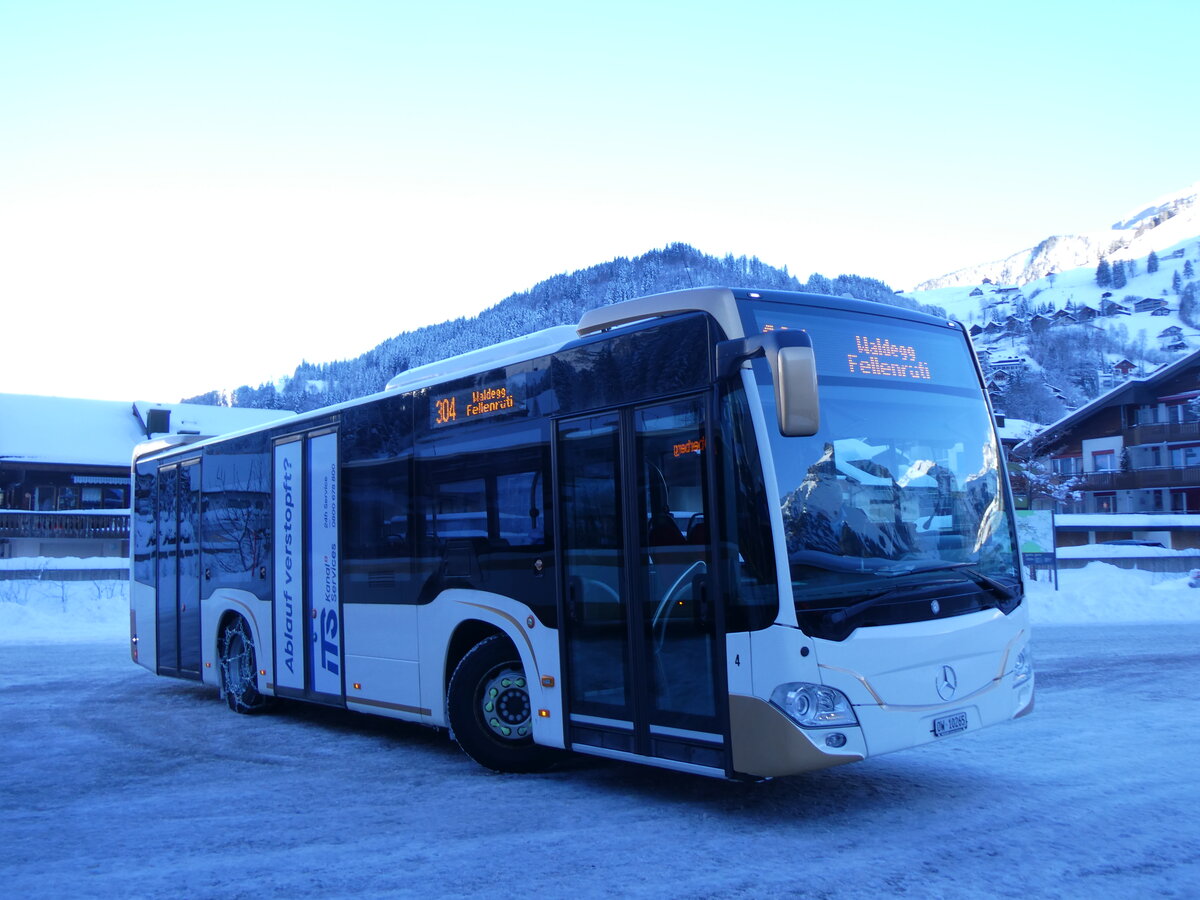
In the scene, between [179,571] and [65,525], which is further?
[65,525]

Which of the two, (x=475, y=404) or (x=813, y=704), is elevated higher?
(x=475, y=404)

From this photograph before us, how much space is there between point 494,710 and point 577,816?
1566 mm

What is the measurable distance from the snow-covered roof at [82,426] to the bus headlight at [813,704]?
151 ft

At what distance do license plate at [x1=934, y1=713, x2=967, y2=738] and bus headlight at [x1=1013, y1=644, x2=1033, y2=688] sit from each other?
0.64 m

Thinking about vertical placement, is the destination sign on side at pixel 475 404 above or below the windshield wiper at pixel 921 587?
above

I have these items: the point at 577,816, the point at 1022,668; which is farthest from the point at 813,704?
the point at 1022,668

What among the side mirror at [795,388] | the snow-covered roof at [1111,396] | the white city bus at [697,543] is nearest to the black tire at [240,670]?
the white city bus at [697,543]

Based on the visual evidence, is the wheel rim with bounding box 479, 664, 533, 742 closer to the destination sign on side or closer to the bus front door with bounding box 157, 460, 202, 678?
the destination sign on side

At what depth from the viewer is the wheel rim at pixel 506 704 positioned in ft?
26.1

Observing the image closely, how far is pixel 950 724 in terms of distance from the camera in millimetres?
6422

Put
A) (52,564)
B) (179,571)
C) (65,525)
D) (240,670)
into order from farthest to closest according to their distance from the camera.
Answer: (65,525) < (52,564) < (179,571) < (240,670)

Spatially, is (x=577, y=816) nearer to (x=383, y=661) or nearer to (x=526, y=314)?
(x=383, y=661)

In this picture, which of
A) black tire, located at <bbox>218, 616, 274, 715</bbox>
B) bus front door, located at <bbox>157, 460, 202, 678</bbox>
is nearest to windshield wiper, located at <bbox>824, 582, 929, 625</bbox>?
black tire, located at <bbox>218, 616, 274, 715</bbox>

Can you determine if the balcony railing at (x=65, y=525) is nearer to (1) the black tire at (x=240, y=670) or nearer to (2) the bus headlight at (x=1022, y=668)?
(1) the black tire at (x=240, y=670)
